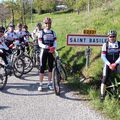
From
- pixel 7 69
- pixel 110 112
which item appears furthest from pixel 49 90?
pixel 110 112

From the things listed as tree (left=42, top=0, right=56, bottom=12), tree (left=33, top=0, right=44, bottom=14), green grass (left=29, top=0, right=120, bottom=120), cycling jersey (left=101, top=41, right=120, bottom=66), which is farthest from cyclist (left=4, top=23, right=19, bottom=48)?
tree (left=33, top=0, right=44, bottom=14)

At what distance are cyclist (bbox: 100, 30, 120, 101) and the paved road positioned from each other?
0.76 metres

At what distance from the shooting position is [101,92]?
830 centimetres

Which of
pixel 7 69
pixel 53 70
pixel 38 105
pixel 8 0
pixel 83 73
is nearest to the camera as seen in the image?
pixel 38 105

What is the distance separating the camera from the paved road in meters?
7.31

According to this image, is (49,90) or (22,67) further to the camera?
(22,67)

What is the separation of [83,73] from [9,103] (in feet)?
11.9

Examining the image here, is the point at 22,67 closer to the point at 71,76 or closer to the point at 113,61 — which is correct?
the point at 71,76

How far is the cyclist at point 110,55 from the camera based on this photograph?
8312 mm

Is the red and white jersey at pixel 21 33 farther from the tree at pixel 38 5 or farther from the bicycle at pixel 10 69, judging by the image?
the tree at pixel 38 5

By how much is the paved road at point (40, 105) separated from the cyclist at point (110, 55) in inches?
30.1

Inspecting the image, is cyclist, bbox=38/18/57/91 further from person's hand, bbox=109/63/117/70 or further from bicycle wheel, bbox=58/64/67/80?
person's hand, bbox=109/63/117/70

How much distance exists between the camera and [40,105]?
26.8 ft

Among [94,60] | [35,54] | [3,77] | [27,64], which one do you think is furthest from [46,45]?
[35,54]
